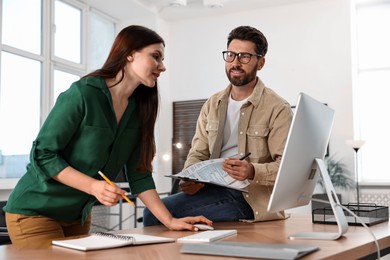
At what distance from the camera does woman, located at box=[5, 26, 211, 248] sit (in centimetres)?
163

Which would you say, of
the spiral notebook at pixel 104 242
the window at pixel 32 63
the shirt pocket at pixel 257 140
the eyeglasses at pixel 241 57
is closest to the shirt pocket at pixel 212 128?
the shirt pocket at pixel 257 140

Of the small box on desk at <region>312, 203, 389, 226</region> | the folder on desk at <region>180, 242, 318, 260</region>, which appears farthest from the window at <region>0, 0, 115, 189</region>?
the folder on desk at <region>180, 242, 318, 260</region>

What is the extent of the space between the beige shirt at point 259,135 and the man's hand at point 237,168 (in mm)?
64

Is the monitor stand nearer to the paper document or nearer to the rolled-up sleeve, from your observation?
the paper document

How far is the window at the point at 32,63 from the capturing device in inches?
200

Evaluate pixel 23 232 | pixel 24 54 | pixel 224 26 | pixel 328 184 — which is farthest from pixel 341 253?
pixel 224 26

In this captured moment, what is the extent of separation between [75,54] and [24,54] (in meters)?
1.03

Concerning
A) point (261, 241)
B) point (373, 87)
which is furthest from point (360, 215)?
point (373, 87)

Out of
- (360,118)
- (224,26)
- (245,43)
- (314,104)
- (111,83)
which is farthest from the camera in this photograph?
(224,26)

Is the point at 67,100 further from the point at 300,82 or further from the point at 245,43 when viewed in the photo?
the point at 300,82

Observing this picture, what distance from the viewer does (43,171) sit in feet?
5.32

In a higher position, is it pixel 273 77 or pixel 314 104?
pixel 273 77

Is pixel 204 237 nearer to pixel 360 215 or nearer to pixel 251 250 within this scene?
pixel 251 250

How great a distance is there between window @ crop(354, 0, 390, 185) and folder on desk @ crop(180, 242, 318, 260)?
206 inches
